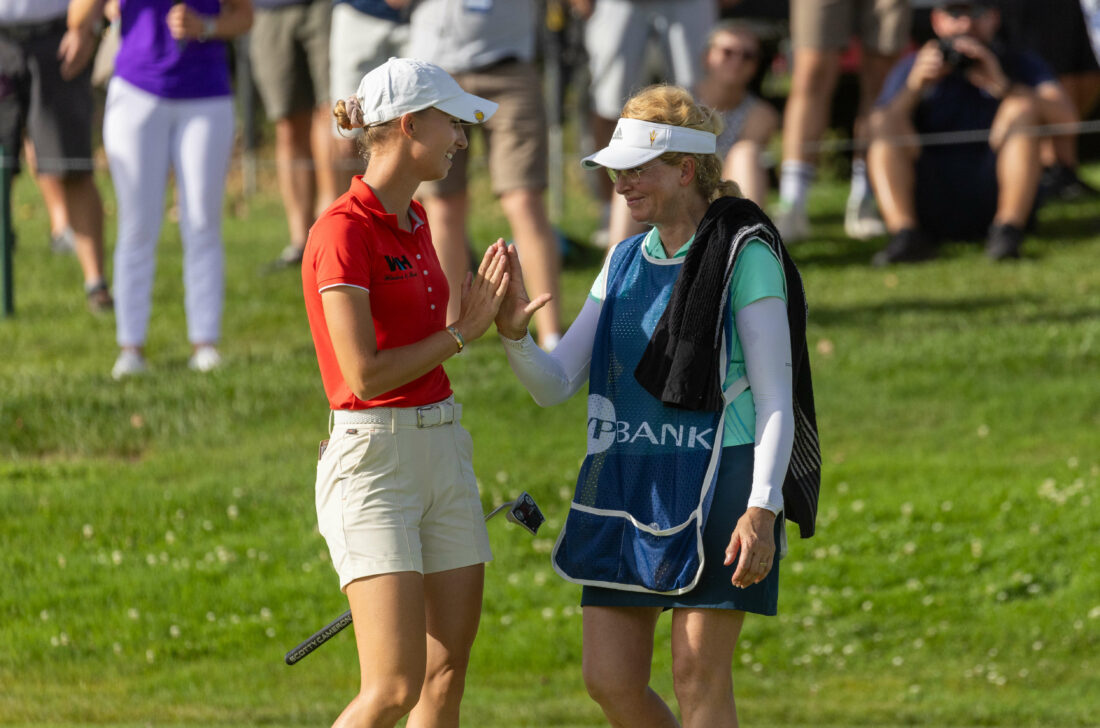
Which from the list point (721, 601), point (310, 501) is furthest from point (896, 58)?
point (721, 601)

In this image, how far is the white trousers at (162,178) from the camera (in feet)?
28.7

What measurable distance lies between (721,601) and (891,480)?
13.7ft

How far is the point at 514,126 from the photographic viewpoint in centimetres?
867

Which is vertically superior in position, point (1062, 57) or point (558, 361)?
point (1062, 57)

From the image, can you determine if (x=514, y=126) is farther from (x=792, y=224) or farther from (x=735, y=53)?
(x=792, y=224)

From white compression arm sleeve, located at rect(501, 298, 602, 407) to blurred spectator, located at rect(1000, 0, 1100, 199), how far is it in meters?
9.16

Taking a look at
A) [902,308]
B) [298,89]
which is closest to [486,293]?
[902,308]

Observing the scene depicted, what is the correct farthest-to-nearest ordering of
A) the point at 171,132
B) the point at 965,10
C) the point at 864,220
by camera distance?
1. the point at 864,220
2. the point at 965,10
3. the point at 171,132

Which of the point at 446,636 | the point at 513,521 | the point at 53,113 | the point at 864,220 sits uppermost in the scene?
the point at 53,113

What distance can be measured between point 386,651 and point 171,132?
212 inches

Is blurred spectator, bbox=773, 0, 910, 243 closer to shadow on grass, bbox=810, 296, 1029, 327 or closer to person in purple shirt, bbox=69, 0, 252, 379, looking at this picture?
shadow on grass, bbox=810, 296, 1029, 327

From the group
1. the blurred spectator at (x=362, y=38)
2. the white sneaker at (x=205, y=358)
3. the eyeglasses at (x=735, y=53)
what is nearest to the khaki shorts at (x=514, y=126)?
the blurred spectator at (x=362, y=38)

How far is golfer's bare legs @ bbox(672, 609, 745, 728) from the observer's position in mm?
4230

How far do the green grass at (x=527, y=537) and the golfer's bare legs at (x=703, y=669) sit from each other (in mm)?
2117
